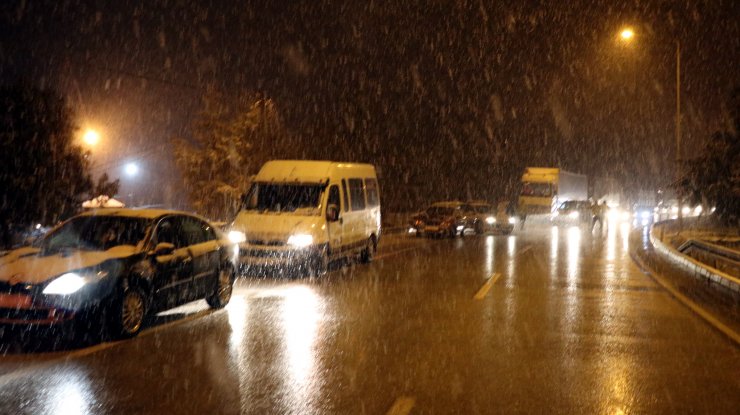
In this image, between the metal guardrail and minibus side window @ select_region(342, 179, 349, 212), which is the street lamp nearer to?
the metal guardrail

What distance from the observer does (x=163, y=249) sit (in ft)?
33.8

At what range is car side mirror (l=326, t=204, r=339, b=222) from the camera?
1727 centimetres

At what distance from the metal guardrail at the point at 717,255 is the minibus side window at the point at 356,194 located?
8391mm

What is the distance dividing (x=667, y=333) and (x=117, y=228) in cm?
717

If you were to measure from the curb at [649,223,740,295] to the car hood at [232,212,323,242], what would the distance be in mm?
7945

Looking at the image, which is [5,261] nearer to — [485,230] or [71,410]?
[71,410]

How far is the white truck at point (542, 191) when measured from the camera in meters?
46.4

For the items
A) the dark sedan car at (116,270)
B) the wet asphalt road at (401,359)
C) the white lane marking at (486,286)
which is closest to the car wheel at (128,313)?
the dark sedan car at (116,270)

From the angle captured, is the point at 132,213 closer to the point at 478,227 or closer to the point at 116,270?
the point at 116,270

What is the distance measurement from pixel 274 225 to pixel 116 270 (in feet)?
24.0

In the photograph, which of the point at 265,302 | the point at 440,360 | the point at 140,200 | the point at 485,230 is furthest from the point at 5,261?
the point at 140,200

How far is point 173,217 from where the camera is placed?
36.7 ft

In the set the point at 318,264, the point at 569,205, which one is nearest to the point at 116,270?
the point at 318,264

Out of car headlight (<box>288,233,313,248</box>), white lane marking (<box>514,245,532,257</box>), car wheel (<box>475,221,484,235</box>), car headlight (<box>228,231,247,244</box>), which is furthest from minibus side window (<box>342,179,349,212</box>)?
car wheel (<box>475,221,484,235</box>)
